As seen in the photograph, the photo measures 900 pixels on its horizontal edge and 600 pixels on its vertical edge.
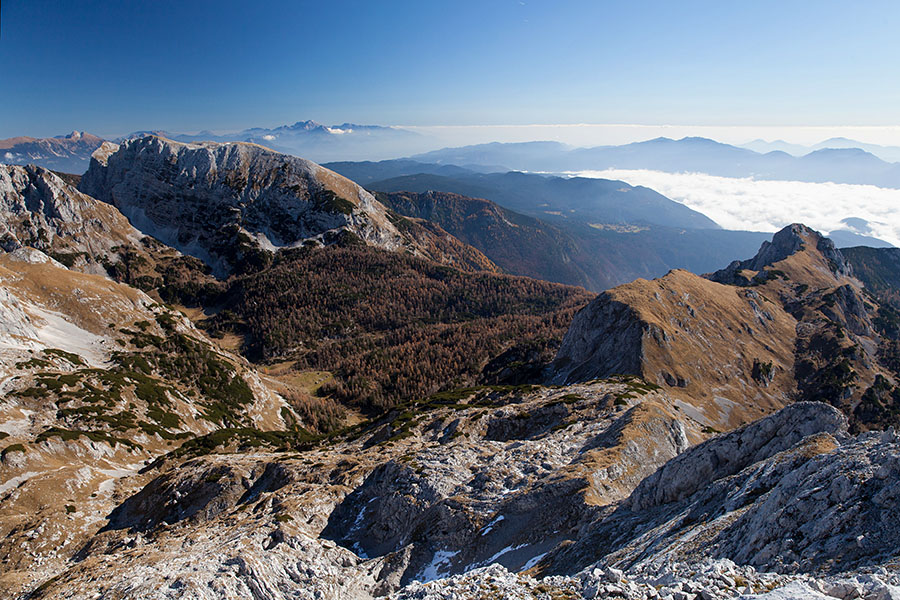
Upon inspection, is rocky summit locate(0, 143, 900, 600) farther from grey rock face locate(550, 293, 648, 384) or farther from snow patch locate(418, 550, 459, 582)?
grey rock face locate(550, 293, 648, 384)

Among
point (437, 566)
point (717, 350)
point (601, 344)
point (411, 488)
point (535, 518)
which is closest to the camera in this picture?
point (437, 566)

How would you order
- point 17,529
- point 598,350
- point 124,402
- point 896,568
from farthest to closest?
point 598,350
point 124,402
point 17,529
point 896,568

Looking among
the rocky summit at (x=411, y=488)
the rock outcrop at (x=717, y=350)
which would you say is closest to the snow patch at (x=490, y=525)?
the rocky summit at (x=411, y=488)

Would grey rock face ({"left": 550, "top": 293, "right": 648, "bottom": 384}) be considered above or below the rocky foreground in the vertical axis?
below

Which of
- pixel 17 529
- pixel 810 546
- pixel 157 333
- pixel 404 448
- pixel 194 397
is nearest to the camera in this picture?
pixel 810 546

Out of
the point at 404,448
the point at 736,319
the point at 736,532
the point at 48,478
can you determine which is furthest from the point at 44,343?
the point at 736,319

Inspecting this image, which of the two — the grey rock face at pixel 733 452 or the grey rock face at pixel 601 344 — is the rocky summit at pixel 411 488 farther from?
the grey rock face at pixel 601 344

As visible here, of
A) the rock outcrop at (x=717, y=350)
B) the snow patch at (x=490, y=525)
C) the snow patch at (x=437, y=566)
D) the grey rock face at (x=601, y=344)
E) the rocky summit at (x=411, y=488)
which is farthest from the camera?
the grey rock face at (x=601, y=344)

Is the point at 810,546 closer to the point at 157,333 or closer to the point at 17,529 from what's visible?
the point at 17,529

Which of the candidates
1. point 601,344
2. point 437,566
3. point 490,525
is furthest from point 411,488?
point 601,344

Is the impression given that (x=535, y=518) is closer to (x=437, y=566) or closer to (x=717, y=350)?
(x=437, y=566)

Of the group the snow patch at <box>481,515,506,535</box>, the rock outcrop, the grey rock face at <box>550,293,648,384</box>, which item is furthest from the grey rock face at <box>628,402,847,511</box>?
the grey rock face at <box>550,293,648,384</box>
